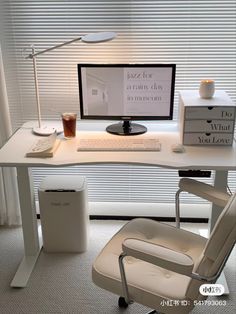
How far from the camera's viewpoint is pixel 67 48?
2.48 metres

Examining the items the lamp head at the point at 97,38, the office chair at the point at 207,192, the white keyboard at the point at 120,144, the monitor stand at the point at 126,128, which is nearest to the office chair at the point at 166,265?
the office chair at the point at 207,192

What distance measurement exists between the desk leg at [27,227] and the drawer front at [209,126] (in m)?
0.95

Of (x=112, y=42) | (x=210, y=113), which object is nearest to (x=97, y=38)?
(x=112, y=42)

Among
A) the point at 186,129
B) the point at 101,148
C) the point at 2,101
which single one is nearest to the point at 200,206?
the point at 186,129

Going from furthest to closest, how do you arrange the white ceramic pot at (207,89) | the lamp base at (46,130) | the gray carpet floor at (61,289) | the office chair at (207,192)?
the lamp base at (46,130) → the white ceramic pot at (207,89) → the gray carpet floor at (61,289) → the office chair at (207,192)

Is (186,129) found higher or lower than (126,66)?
lower

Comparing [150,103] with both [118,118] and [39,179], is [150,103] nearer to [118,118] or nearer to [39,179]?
[118,118]

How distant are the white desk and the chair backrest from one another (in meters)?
0.61

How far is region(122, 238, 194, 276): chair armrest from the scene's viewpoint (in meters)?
1.33

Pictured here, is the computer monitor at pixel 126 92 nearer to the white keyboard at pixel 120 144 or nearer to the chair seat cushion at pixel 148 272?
the white keyboard at pixel 120 144

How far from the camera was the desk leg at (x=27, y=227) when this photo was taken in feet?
7.25

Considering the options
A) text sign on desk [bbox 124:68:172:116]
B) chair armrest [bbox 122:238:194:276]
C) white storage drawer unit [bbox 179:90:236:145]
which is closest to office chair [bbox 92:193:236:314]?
chair armrest [bbox 122:238:194:276]

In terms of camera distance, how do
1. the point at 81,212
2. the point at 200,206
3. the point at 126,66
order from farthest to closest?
the point at 200,206, the point at 81,212, the point at 126,66

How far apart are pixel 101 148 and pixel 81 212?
1.65 ft
